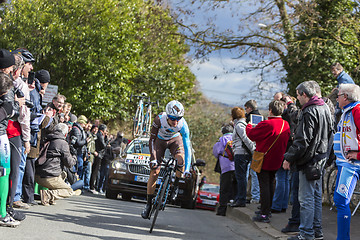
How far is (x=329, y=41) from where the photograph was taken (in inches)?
691

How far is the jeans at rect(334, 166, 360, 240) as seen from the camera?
650 centimetres

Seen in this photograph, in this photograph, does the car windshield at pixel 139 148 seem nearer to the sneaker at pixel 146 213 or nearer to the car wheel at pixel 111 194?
the car wheel at pixel 111 194

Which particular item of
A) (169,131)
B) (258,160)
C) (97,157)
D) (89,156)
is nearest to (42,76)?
(169,131)

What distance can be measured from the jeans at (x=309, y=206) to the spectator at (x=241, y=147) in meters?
3.74

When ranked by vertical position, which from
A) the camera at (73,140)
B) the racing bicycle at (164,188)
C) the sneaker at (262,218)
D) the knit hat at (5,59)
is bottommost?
the sneaker at (262,218)

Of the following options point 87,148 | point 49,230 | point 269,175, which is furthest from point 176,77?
point 49,230

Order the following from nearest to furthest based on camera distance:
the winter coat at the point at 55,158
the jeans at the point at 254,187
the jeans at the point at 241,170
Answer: the winter coat at the point at 55,158 < the jeans at the point at 241,170 < the jeans at the point at 254,187

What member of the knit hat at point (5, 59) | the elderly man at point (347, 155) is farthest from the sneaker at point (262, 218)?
the knit hat at point (5, 59)

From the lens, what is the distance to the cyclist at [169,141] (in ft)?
29.3

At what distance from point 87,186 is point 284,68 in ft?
25.5

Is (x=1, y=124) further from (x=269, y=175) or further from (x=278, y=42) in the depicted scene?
(x=278, y=42)

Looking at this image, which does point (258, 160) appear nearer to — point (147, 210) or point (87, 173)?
point (147, 210)

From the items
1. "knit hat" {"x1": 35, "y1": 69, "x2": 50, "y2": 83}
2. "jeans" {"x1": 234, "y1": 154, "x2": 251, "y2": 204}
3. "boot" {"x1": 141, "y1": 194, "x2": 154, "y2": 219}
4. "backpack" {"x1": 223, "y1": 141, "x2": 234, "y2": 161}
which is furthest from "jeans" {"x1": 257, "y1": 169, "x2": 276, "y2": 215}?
"knit hat" {"x1": 35, "y1": 69, "x2": 50, "y2": 83}

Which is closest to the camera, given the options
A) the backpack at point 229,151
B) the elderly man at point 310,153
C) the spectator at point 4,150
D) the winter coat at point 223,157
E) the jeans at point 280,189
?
the spectator at point 4,150
